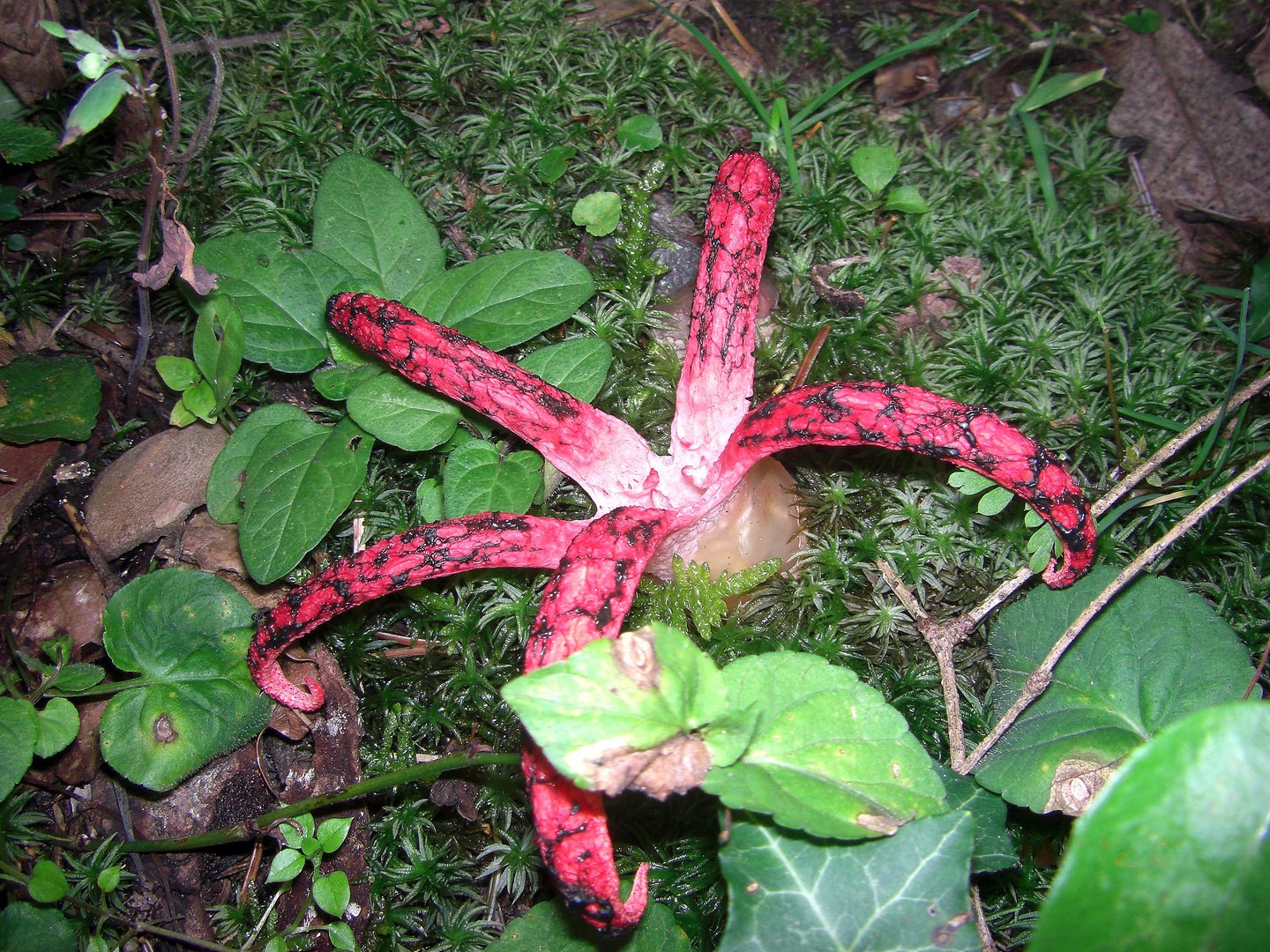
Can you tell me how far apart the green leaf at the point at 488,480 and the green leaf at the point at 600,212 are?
3.93ft

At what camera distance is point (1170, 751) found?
159 cm

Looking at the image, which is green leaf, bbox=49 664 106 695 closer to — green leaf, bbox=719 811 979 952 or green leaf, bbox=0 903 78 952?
green leaf, bbox=0 903 78 952

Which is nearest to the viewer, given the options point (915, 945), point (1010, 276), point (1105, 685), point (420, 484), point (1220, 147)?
point (915, 945)

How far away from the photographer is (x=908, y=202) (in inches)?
149

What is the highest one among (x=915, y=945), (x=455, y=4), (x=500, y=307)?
(x=455, y=4)

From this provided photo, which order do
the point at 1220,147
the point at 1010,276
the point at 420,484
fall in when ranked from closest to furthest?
1. the point at 420,484
2. the point at 1010,276
3. the point at 1220,147

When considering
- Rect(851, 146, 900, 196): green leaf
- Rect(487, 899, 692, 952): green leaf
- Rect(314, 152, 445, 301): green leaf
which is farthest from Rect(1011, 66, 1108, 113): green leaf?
Rect(487, 899, 692, 952): green leaf

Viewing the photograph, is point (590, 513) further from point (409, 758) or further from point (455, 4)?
point (455, 4)

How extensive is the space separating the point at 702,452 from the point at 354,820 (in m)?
1.95

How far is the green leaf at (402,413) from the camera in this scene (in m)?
3.14

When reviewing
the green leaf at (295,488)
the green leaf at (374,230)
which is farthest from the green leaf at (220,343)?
the green leaf at (374,230)

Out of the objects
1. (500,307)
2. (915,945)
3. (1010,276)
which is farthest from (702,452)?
(1010,276)

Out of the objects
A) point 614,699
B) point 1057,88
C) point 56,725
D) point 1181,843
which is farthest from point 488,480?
point 1057,88

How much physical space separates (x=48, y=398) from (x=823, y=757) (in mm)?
3472
